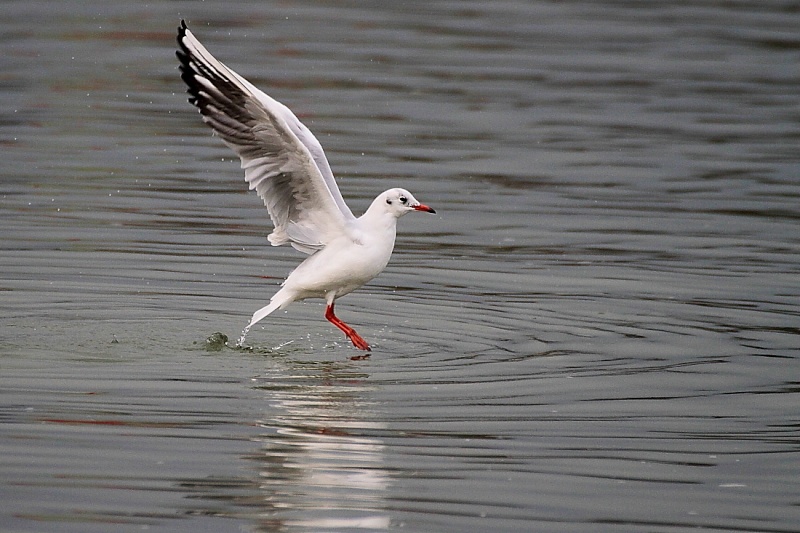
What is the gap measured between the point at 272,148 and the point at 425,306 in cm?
192

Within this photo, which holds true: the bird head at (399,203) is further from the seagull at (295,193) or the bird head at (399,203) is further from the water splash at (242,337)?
the water splash at (242,337)

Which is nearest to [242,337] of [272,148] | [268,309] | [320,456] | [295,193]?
[268,309]

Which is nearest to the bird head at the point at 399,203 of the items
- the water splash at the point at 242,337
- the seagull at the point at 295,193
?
the seagull at the point at 295,193

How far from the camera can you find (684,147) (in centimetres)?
1844

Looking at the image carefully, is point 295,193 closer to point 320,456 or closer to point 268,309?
point 268,309

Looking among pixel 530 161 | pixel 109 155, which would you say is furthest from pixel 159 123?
pixel 530 161

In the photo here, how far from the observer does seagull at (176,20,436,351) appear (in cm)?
1002

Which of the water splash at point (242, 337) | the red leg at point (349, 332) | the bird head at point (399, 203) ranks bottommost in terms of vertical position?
the water splash at point (242, 337)

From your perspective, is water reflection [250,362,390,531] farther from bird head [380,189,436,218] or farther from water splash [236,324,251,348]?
bird head [380,189,436,218]

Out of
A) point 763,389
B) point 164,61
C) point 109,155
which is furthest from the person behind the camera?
point 164,61

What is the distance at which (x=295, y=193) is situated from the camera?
34.4 feet

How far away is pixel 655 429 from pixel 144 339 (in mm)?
3376

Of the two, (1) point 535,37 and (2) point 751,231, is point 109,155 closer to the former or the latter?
(2) point 751,231

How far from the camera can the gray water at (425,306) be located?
7203mm
